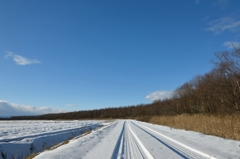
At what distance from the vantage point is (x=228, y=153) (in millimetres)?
5516

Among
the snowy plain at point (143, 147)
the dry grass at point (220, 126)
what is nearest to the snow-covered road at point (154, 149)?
the snowy plain at point (143, 147)

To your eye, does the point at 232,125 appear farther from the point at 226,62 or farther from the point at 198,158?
the point at 198,158

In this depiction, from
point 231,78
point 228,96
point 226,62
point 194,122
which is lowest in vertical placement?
point 194,122

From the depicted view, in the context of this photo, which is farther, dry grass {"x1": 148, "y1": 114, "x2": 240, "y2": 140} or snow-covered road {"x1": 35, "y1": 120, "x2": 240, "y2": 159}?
dry grass {"x1": 148, "y1": 114, "x2": 240, "y2": 140}

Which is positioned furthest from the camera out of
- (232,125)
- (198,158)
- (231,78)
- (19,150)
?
(231,78)

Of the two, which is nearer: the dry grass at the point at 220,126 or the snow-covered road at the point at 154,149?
the snow-covered road at the point at 154,149

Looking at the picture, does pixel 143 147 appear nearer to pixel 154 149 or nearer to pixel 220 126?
pixel 154 149

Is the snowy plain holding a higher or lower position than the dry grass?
lower

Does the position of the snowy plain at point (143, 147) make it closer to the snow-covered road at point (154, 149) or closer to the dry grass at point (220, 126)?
the snow-covered road at point (154, 149)

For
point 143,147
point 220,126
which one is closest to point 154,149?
point 143,147

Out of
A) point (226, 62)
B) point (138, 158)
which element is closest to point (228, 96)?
point (226, 62)

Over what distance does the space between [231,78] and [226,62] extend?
1477mm

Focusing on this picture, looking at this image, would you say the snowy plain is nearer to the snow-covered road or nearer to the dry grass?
the snow-covered road

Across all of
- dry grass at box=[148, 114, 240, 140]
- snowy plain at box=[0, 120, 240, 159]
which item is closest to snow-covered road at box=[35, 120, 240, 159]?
snowy plain at box=[0, 120, 240, 159]
